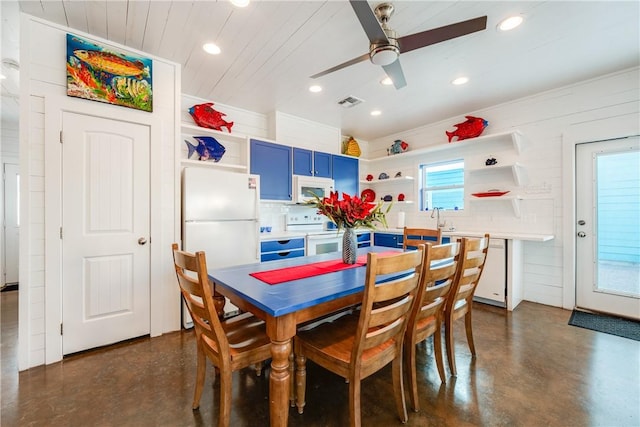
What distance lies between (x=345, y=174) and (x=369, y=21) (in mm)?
3195

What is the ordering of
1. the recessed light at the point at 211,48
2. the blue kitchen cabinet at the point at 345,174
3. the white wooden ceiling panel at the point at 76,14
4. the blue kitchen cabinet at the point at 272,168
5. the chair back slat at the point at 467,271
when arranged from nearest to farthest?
the chair back slat at the point at 467,271
the white wooden ceiling panel at the point at 76,14
the recessed light at the point at 211,48
the blue kitchen cabinet at the point at 272,168
the blue kitchen cabinet at the point at 345,174

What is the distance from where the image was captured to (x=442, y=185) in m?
4.43

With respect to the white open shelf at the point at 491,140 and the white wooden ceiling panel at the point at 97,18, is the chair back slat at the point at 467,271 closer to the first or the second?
the white open shelf at the point at 491,140

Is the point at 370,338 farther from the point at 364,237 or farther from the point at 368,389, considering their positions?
the point at 364,237

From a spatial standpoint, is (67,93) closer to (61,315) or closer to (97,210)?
(97,210)

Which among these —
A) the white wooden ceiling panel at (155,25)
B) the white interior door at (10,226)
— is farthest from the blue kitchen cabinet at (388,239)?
the white interior door at (10,226)

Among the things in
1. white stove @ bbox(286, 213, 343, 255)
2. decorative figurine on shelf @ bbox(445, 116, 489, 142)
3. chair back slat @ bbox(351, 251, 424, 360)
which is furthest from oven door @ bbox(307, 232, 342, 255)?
chair back slat @ bbox(351, 251, 424, 360)

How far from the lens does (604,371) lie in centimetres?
200

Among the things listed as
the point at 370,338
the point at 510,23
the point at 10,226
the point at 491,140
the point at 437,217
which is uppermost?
the point at 510,23

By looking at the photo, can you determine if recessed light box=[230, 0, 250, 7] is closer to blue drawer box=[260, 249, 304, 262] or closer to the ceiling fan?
the ceiling fan

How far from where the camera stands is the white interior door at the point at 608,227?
2893 millimetres

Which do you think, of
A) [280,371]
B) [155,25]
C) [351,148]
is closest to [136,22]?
[155,25]

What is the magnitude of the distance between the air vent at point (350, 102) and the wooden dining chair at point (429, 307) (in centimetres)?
247

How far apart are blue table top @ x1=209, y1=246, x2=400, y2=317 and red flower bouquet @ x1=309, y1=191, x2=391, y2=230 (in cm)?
34
